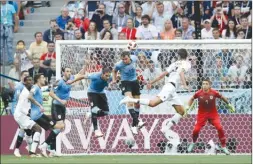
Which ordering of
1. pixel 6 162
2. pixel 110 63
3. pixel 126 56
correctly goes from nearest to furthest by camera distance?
pixel 6 162 < pixel 126 56 < pixel 110 63

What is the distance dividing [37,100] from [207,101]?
11.5ft

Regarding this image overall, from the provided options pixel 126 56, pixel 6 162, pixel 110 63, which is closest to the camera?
pixel 6 162

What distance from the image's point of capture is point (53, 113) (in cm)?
1870

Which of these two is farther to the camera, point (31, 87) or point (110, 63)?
point (110, 63)

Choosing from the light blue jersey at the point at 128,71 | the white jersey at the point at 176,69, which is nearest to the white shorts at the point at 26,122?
the light blue jersey at the point at 128,71

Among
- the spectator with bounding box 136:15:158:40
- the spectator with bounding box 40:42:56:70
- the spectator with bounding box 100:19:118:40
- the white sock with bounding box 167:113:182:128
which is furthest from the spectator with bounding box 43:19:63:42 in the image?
the white sock with bounding box 167:113:182:128

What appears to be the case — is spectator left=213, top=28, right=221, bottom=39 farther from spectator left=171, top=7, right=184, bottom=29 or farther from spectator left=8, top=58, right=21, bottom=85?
spectator left=8, top=58, right=21, bottom=85

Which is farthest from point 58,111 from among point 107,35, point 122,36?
A: point 107,35

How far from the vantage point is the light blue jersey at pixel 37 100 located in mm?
18266

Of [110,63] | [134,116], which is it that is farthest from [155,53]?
[134,116]

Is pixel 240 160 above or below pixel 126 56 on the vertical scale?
below

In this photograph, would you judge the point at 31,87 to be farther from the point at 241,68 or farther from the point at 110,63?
the point at 241,68

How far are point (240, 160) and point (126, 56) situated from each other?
3.16m

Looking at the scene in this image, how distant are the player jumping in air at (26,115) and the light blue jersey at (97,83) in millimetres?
1356
